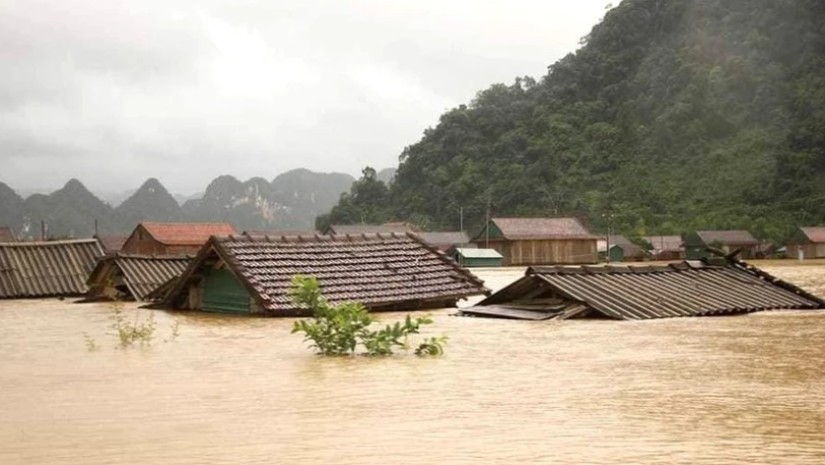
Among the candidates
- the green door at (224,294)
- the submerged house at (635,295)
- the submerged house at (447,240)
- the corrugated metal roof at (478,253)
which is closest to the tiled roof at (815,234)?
the corrugated metal roof at (478,253)

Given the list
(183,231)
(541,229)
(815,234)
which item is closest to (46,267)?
(183,231)

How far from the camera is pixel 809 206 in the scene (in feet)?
246

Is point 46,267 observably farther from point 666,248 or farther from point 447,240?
point 666,248

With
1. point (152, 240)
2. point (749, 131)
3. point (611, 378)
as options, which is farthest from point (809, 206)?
point (611, 378)

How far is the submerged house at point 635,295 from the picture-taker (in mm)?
15523

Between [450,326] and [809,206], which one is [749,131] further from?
[450,326]

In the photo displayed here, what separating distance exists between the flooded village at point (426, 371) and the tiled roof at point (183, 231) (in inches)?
1631

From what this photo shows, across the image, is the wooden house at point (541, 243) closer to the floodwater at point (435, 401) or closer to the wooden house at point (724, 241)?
the wooden house at point (724, 241)

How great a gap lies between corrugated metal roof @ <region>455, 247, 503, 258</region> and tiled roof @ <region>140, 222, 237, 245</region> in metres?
15.2

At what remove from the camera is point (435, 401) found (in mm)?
7379

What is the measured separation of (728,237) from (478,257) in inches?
757

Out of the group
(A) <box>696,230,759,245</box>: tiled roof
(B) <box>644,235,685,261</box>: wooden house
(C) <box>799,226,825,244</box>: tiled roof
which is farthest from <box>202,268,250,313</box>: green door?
(B) <box>644,235,685,261</box>: wooden house

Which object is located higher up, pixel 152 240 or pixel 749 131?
pixel 749 131

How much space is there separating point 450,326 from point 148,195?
450ft
